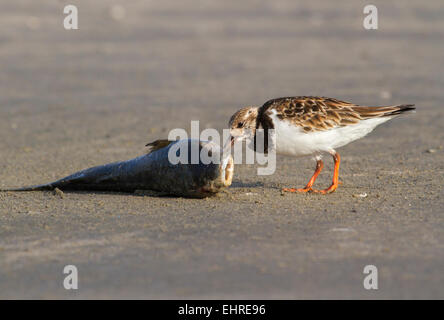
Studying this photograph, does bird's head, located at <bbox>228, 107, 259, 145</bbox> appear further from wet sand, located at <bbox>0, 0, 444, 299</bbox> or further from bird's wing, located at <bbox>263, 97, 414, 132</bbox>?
wet sand, located at <bbox>0, 0, 444, 299</bbox>

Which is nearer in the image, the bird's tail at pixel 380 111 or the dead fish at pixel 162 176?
the dead fish at pixel 162 176

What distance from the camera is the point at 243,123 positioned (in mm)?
5770

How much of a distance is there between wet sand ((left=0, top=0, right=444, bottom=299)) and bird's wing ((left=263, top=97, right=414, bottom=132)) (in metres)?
0.60

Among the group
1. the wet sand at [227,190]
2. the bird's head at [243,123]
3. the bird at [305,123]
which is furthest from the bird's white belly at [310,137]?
the wet sand at [227,190]

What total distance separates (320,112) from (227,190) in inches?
40.2

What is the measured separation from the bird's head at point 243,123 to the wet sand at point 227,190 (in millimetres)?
505

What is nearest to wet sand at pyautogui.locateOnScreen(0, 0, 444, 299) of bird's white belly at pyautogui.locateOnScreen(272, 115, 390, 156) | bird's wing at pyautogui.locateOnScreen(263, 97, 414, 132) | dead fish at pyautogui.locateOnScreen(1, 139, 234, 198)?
dead fish at pyautogui.locateOnScreen(1, 139, 234, 198)

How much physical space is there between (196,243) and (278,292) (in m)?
0.91

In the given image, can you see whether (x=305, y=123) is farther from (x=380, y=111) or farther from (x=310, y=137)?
(x=380, y=111)

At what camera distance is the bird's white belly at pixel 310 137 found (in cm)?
572

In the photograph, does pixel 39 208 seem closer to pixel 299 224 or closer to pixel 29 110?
pixel 299 224

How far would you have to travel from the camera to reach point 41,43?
16359 millimetres

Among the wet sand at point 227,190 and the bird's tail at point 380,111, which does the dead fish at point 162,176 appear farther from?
the bird's tail at point 380,111

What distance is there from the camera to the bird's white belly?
5.72m
